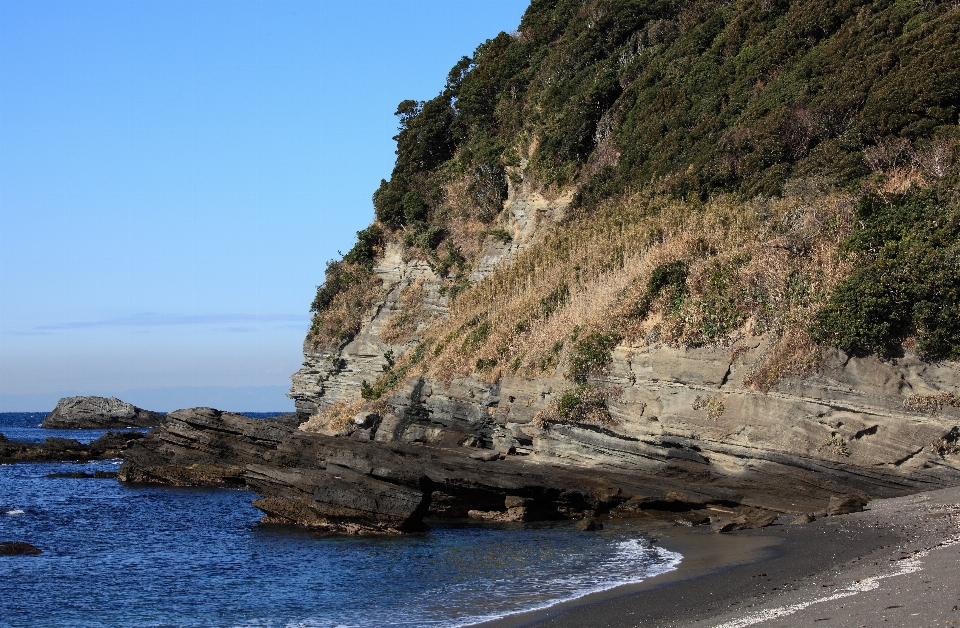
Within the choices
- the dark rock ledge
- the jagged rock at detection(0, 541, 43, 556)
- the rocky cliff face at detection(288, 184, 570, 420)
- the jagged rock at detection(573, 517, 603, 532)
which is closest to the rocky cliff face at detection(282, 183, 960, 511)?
the dark rock ledge

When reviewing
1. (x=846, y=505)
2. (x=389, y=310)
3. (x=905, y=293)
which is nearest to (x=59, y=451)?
(x=389, y=310)

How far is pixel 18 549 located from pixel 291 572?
8.24m

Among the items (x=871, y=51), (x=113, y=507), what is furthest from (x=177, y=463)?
(x=871, y=51)

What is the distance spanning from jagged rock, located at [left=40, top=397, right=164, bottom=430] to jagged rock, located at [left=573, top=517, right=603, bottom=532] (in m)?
77.0

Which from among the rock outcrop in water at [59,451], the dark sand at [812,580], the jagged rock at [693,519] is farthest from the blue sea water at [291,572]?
the rock outcrop in water at [59,451]

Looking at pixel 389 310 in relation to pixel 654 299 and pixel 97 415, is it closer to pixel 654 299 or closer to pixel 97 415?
pixel 654 299

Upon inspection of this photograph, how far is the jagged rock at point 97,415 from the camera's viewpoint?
298 ft

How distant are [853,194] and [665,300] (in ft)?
20.8

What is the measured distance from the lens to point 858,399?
19516mm

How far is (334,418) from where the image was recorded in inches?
1746

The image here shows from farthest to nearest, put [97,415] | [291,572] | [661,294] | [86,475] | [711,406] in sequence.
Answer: [97,415]
[86,475]
[661,294]
[711,406]
[291,572]

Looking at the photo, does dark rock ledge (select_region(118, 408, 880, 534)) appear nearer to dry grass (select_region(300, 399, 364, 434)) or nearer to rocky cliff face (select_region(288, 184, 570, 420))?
dry grass (select_region(300, 399, 364, 434))

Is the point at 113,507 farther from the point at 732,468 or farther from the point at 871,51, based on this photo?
the point at 871,51

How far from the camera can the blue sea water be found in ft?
48.6
